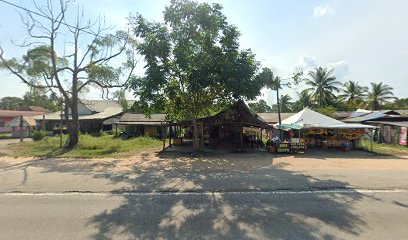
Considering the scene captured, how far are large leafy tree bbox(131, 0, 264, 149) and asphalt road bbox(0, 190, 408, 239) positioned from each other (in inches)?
336

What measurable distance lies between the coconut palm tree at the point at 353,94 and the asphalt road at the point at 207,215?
4440 cm

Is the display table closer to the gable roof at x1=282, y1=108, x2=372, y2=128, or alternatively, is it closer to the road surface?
the gable roof at x1=282, y1=108, x2=372, y2=128

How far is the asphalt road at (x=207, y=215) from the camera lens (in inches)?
189

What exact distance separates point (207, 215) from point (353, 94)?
51724 mm

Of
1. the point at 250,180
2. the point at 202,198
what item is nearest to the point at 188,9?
the point at 250,180

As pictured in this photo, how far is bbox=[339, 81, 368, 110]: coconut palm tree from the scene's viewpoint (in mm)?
46388

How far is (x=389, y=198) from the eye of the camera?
702cm

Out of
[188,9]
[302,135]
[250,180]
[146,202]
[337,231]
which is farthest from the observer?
[302,135]

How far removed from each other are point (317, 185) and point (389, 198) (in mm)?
1934

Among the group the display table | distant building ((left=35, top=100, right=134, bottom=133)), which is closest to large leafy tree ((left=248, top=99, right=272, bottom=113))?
the display table

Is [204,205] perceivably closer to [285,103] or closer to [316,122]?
[316,122]

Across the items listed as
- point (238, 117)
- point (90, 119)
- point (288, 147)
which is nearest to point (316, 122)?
point (288, 147)

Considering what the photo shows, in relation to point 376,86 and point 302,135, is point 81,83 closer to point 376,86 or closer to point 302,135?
point 302,135

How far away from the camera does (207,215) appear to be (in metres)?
5.73
